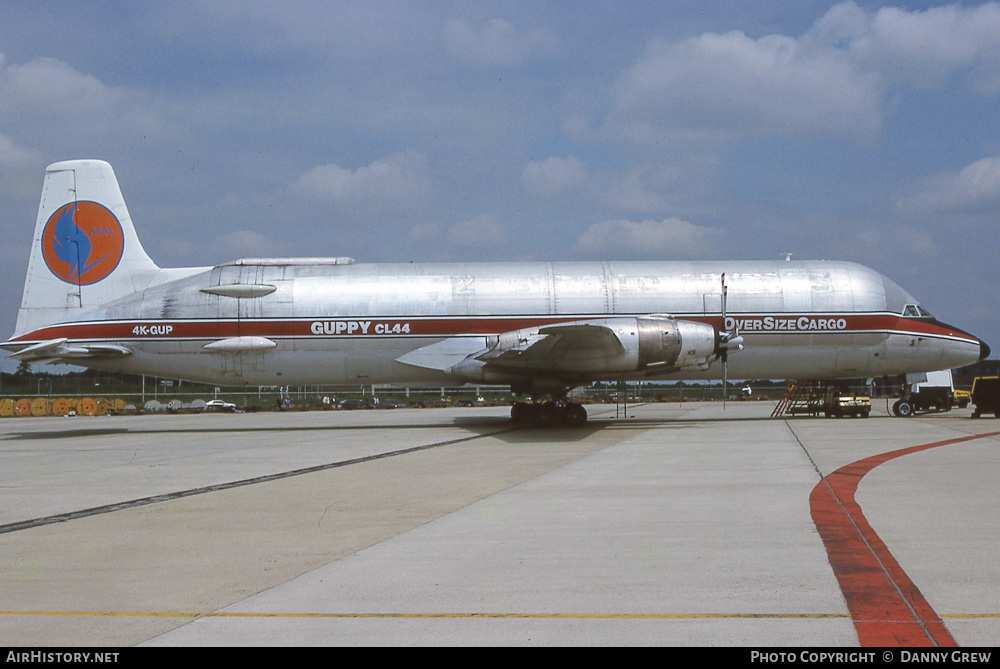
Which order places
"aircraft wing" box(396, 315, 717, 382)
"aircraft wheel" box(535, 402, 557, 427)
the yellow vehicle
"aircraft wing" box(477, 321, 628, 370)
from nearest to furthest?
1. "aircraft wing" box(477, 321, 628, 370)
2. "aircraft wing" box(396, 315, 717, 382)
3. "aircraft wheel" box(535, 402, 557, 427)
4. the yellow vehicle

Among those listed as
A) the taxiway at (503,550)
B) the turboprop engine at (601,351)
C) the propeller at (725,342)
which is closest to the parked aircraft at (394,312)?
the propeller at (725,342)

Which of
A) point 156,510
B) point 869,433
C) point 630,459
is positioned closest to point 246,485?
point 156,510

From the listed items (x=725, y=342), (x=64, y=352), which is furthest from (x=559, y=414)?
(x=64, y=352)

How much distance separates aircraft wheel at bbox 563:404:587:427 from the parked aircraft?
3cm

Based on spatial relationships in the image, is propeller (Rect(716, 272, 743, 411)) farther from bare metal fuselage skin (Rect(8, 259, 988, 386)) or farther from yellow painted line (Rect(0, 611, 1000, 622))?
yellow painted line (Rect(0, 611, 1000, 622))

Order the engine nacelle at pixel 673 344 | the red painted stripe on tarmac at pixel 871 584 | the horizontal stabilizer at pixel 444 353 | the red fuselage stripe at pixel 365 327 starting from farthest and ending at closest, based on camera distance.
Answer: the red fuselage stripe at pixel 365 327 < the horizontal stabilizer at pixel 444 353 < the engine nacelle at pixel 673 344 < the red painted stripe on tarmac at pixel 871 584

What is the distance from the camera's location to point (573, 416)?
81.5 feet

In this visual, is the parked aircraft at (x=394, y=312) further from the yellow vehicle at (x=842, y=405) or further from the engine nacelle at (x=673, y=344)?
the yellow vehicle at (x=842, y=405)

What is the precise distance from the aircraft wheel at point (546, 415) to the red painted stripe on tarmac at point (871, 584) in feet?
46.4

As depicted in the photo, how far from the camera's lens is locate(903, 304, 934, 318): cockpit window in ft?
88.8

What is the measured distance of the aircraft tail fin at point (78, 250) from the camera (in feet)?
87.4

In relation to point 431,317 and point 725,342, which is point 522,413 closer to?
point 431,317

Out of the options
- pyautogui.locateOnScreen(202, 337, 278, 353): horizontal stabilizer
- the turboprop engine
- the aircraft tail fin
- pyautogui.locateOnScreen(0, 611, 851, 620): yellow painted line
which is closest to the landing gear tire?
the turboprop engine

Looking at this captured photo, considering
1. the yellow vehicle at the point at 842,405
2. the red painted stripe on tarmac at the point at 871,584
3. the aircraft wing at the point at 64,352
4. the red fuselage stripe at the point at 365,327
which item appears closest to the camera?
the red painted stripe on tarmac at the point at 871,584
